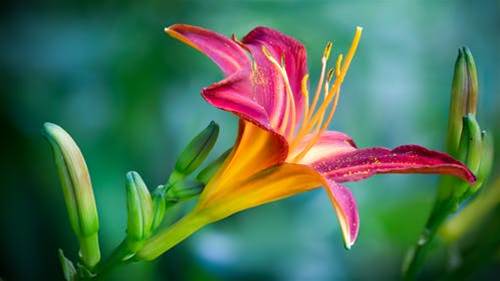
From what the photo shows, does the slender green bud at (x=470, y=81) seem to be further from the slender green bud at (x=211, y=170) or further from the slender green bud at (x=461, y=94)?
the slender green bud at (x=211, y=170)

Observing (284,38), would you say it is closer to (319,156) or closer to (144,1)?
(319,156)

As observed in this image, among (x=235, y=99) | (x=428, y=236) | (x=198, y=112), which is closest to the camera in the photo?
(x=235, y=99)

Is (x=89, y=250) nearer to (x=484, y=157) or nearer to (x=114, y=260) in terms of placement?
(x=114, y=260)

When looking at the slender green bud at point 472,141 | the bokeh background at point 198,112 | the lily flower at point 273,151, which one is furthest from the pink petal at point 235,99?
the bokeh background at point 198,112

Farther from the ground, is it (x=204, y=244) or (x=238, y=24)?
(x=238, y=24)

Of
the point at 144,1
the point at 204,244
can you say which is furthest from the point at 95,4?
the point at 204,244

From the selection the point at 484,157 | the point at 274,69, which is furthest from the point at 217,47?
the point at 484,157
